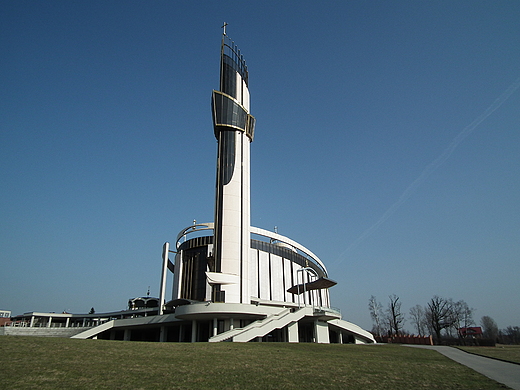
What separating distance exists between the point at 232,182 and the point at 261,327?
826 inches

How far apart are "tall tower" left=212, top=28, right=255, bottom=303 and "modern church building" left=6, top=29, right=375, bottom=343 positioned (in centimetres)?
12

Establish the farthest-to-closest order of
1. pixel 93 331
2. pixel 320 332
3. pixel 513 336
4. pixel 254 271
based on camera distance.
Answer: pixel 513 336
pixel 254 271
pixel 93 331
pixel 320 332

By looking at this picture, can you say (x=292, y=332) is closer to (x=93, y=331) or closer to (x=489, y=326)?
(x=93, y=331)

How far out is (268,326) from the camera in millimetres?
35594

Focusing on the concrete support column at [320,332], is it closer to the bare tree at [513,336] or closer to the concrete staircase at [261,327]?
the concrete staircase at [261,327]

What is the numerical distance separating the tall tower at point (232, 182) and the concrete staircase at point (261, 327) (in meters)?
6.84

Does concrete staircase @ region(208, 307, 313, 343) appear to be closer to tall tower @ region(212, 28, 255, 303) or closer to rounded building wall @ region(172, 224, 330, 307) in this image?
tall tower @ region(212, 28, 255, 303)

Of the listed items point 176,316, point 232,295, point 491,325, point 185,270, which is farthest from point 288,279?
point 491,325

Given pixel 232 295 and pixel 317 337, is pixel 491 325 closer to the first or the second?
pixel 317 337

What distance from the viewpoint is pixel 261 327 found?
114ft

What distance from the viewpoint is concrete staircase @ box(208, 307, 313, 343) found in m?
32.2

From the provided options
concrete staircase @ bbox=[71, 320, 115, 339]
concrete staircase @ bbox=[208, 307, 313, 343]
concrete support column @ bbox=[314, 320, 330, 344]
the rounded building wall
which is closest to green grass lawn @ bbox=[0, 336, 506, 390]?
concrete staircase @ bbox=[208, 307, 313, 343]

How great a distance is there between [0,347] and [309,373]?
1483cm

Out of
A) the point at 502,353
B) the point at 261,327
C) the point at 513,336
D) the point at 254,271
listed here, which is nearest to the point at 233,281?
the point at 261,327
